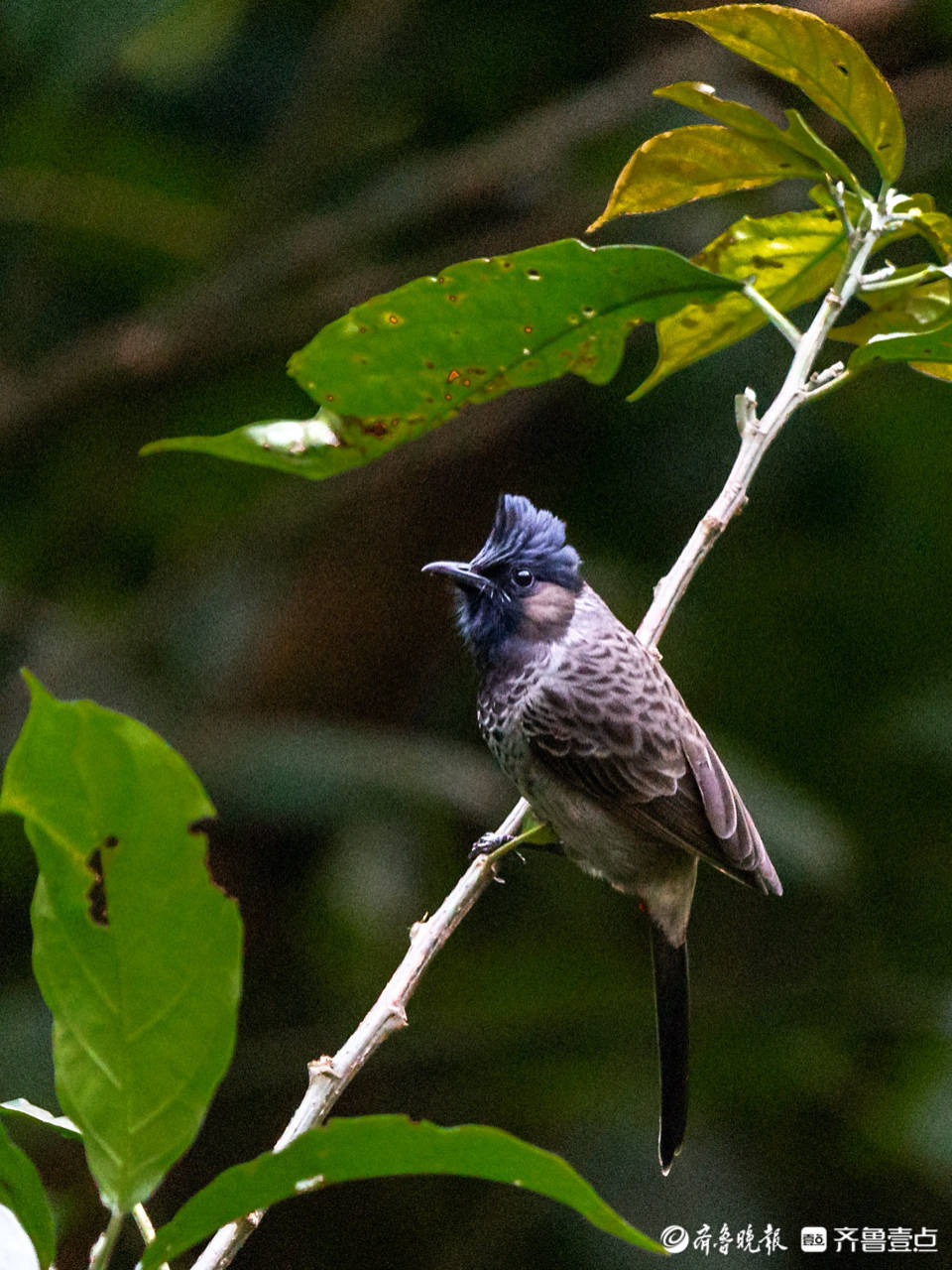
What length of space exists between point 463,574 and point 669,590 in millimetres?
624

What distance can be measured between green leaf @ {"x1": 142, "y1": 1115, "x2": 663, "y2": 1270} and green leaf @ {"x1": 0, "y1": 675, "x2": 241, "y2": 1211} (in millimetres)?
50

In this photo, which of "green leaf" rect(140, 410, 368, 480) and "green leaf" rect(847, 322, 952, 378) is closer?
"green leaf" rect(140, 410, 368, 480)

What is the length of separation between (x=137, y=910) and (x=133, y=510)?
3682 mm

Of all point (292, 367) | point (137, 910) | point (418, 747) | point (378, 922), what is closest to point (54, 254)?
point (418, 747)

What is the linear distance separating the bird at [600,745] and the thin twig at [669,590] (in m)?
0.33

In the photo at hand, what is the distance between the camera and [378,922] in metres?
3.96

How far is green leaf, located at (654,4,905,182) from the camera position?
5.93 ft

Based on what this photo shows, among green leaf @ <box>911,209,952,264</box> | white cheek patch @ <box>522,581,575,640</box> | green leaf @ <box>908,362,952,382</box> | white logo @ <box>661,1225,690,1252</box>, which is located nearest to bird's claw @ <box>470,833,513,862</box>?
white cheek patch @ <box>522,581,575,640</box>

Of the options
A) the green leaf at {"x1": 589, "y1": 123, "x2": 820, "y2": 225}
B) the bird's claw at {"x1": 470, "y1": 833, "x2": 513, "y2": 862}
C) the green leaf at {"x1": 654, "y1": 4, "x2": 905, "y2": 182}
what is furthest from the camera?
the bird's claw at {"x1": 470, "y1": 833, "x2": 513, "y2": 862}

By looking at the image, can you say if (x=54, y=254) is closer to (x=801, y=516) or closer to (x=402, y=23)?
(x=402, y=23)

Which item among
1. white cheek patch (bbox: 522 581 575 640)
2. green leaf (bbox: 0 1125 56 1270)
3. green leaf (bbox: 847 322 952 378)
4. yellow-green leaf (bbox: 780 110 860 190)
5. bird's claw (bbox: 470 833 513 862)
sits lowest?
bird's claw (bbox: 470 833 513 862)

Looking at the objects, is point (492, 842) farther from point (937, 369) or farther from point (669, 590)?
point (937, 369)

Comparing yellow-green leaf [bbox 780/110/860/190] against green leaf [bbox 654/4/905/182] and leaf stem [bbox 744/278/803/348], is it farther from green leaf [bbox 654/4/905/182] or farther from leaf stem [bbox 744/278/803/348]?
leaf stem [bbox 744/278/803/348]

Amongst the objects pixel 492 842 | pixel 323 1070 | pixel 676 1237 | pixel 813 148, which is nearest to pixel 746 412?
pixel 813 148
